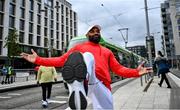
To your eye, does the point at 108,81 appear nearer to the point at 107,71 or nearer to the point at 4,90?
the point at 107,71

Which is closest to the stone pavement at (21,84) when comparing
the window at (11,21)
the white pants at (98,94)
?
the white pants at (98,94)

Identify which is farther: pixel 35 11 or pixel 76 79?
pixel 35 11

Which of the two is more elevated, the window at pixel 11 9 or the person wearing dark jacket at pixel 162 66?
the window at pixel 11 9

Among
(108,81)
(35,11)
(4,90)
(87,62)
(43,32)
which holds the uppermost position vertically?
(35,11)

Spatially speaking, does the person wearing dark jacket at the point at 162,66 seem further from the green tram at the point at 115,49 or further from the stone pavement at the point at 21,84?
the stone pavement at the point at 21,84

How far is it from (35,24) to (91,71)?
59.9 meters

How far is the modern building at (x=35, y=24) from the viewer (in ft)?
169

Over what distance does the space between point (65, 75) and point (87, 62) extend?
37 cm

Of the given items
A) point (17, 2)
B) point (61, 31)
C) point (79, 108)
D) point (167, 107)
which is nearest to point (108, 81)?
point (79, 108)

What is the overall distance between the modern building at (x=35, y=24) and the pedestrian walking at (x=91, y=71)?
39606 millimetres

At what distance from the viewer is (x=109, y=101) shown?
11.5 feet

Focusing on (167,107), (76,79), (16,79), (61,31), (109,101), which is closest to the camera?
(76,79)

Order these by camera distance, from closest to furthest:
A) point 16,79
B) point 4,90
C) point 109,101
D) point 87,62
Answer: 1. point 87,62
2. point 109,101
3. point 4,90
4. point 16,79

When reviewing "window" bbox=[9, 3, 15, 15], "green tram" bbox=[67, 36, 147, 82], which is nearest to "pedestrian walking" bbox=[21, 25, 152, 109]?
A: "green tram" bbox=[67, 36, 147, 82]
